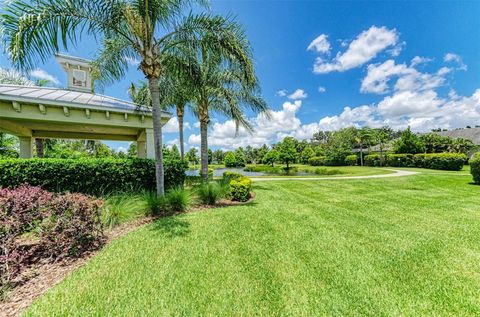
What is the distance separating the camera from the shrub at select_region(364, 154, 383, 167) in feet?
109

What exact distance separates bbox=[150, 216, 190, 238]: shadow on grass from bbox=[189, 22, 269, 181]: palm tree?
4.46m

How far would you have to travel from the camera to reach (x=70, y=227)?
370 cm

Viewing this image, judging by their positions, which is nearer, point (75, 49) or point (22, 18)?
point (22, 18)

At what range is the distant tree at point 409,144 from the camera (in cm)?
2945

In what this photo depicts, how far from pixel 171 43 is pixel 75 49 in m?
2.84

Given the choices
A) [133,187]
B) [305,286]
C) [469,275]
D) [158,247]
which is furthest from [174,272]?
[133,187]

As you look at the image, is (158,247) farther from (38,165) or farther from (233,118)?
(233,118)

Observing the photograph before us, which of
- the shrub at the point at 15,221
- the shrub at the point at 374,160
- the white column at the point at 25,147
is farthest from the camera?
the shrub at the point at 374,160

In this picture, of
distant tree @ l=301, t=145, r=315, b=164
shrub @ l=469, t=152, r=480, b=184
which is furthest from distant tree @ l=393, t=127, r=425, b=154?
shrub @ l=469, t=152, r=480, b=184

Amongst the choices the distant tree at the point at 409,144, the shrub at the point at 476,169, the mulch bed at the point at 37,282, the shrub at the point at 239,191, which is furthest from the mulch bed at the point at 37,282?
the distant tree at the point at 409,144

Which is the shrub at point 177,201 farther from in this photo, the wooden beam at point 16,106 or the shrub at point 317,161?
the shrub at point 317,161

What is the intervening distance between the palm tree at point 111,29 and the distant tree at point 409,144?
113ft

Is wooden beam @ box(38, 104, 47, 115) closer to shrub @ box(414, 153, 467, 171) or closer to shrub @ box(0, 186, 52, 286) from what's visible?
shrub @ box(0, 186, 52, 286)

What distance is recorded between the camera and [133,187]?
776 centimetres
